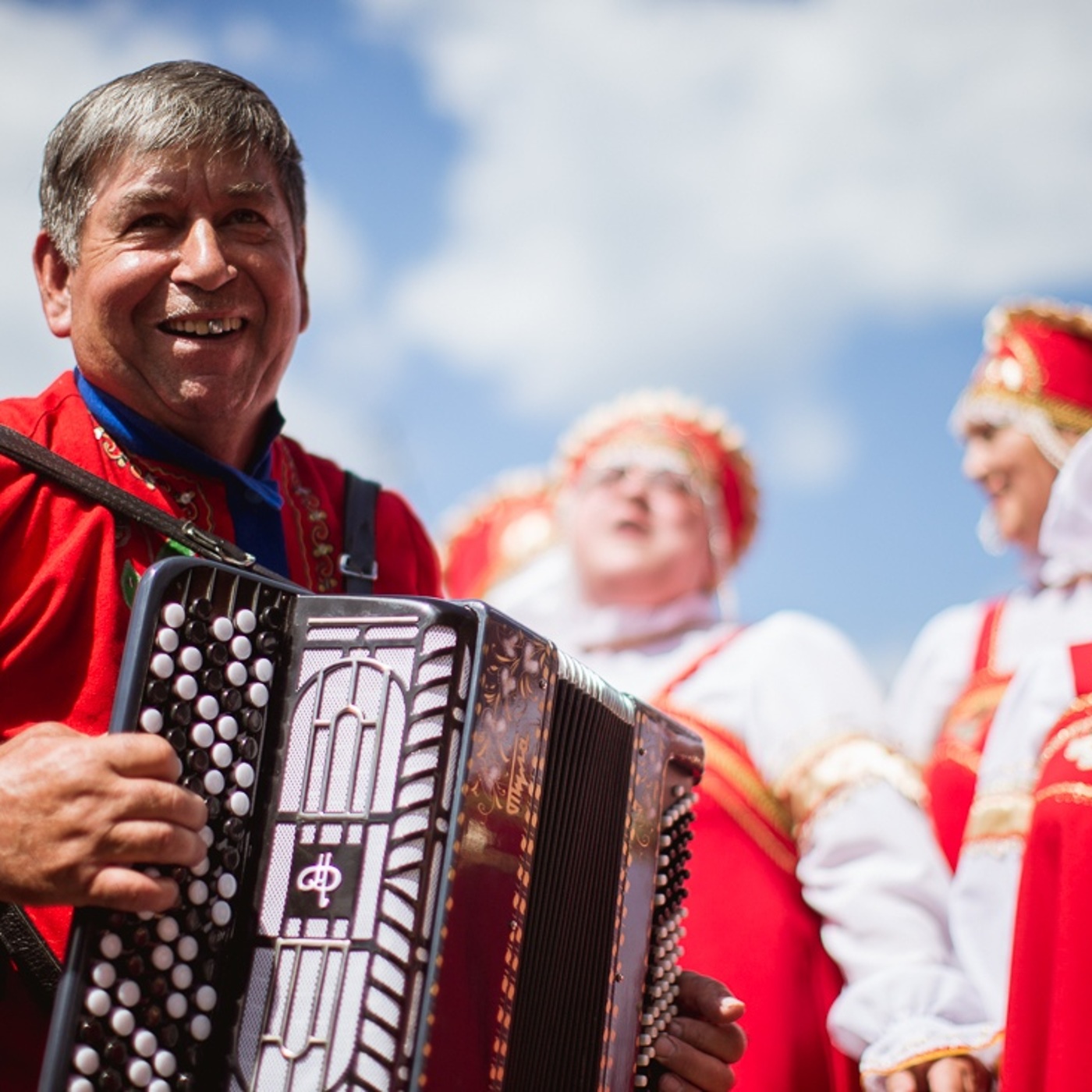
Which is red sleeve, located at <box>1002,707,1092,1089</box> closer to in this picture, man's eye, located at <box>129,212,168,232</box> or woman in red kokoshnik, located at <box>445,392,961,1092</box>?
woman in red kokoshnik, located at <box>445,392,961,1092</box>

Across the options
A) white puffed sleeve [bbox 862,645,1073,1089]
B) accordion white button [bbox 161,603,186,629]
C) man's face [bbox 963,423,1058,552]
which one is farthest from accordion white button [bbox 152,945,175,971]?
man's face [bbox 963,423,1058,552]

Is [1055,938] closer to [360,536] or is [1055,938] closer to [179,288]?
[360,536]

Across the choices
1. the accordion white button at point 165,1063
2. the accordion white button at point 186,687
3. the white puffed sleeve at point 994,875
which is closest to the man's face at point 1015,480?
the white puffed sleeve at point 994,875

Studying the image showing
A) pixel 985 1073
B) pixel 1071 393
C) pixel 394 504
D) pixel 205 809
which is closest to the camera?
pixel 205 809

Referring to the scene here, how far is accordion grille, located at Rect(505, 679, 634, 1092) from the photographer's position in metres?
1.96

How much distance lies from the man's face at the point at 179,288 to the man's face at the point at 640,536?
2146mm

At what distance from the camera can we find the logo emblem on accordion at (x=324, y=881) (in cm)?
172

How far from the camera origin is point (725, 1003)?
2363 millimetres

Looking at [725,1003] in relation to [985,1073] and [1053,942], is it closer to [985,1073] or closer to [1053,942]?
[1053,942]

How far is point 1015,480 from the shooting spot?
15.2 ft

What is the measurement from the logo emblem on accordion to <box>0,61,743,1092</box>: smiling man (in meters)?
0.14

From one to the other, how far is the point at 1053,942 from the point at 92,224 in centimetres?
196

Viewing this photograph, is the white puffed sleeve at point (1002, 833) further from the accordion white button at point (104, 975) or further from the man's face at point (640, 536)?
the accordion white button at point (104, 975)

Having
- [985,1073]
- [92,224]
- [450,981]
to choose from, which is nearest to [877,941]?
[985,1073]
